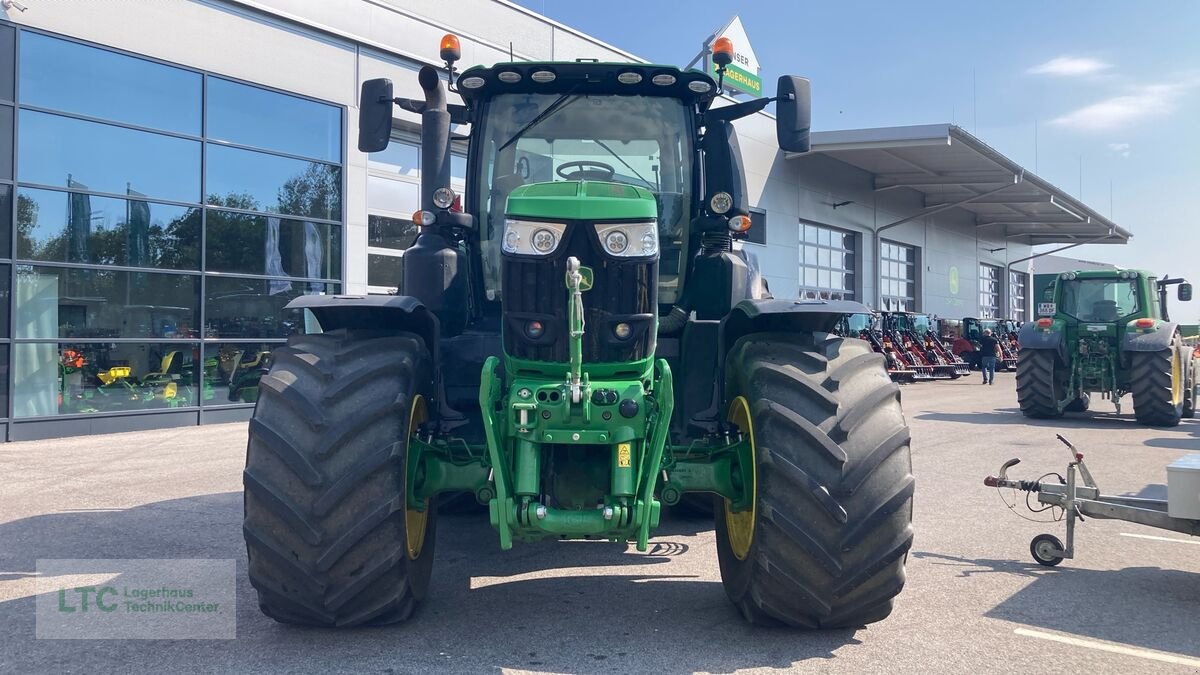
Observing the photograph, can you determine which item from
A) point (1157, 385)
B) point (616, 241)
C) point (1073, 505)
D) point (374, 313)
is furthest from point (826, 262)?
point (616, 241)

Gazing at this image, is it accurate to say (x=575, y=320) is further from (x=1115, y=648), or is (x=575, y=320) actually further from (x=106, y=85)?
(x=106, y=85)

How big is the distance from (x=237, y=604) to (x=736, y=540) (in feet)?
8.31

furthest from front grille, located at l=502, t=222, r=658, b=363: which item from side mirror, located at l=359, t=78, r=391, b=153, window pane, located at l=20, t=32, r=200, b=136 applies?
window pane, located at l=20, t=32, r=200, b=136

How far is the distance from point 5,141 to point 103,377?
3.36 meters

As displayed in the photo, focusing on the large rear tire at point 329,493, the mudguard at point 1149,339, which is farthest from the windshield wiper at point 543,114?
the mudguard at point 1149,339

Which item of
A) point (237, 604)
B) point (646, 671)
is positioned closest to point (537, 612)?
point (646, 671)

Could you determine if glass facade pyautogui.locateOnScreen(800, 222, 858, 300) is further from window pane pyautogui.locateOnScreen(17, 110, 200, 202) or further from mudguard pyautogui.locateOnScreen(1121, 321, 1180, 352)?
window pane pyautogui.locateOnScreen(17, 110, 200, 202)

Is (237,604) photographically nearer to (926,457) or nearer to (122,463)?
(122,463)

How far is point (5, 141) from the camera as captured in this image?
1181 cm

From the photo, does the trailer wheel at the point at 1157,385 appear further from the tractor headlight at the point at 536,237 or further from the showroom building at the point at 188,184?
the tractor headlight at the point at 536,237

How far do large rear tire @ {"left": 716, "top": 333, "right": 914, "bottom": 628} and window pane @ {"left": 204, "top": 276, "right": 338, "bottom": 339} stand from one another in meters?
11.2

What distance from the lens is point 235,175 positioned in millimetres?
14531

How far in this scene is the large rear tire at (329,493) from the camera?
378 cm

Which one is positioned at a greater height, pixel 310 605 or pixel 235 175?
pixel 235 175
